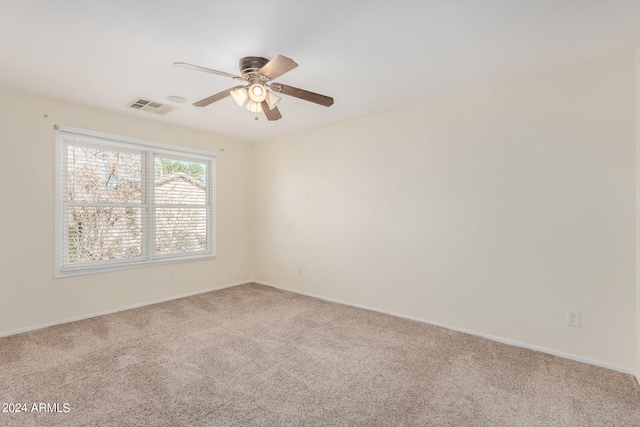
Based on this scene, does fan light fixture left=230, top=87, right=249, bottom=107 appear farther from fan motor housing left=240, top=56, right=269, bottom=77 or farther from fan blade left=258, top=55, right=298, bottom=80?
fan blade left=258, top=55, right=298, bottom=80

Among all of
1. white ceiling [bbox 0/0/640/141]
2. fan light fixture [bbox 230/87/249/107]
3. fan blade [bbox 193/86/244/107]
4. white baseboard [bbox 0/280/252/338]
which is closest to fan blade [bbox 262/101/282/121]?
fan light fixture [bbox 230/87/249/107]

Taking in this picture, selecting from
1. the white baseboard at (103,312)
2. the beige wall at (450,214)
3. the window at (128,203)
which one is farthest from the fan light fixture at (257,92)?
the white baseboard at (103,312)

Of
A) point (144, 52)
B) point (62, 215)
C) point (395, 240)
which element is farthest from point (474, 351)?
point (62, 215)

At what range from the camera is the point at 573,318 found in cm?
256

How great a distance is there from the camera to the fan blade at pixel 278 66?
6.30ft

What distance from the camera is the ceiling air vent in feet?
11.0

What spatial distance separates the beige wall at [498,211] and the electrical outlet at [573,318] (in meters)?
0.04

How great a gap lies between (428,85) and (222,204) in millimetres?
3393

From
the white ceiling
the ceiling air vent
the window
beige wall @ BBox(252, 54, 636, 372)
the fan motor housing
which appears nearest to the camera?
the white ceiling

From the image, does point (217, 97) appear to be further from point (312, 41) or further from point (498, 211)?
point (498, 211)

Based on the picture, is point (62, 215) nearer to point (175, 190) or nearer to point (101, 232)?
point (101, 232)

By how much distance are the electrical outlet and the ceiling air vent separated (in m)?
4.32

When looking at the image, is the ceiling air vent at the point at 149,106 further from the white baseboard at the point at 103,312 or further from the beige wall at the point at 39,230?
the white baseboard at the point at 103,312

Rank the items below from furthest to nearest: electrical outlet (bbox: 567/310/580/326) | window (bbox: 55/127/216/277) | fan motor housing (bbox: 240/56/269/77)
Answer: window (bbox: 55/127/216/277) → electrical outlet (bbox: 567/310/580/326) → fan motor housing (bbox: 240/56/269/77)
